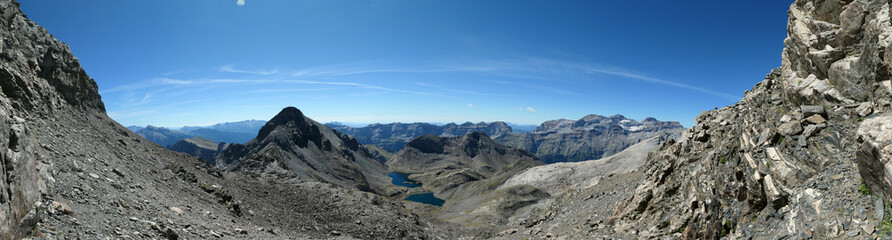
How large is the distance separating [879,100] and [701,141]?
1751 cm

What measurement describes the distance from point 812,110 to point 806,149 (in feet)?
9.26

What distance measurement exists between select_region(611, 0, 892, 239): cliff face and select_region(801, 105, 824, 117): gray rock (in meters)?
0.04

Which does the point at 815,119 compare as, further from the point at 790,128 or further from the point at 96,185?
the point at 96,185

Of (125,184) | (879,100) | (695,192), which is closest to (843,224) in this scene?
(879,100)

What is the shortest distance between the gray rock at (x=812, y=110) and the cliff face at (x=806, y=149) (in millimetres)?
37

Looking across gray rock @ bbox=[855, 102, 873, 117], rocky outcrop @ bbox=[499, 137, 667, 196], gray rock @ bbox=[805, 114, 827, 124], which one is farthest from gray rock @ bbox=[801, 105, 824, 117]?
Result: rocky outcrop @ bbox=[499, 137, 667, 196]

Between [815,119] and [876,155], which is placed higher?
[815,119]

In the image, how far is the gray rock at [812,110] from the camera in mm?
17814

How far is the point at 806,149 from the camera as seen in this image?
55.4 ft

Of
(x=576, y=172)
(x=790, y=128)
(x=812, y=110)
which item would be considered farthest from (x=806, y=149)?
(x=576, y=172)

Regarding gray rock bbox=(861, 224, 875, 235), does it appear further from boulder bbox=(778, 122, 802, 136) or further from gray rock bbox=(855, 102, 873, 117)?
boulder bbox=(778, 122, 802, 136)

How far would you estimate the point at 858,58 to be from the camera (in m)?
17.8

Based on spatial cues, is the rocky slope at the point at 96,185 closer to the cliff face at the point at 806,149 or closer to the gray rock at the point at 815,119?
the cliff face at the point at 806,149

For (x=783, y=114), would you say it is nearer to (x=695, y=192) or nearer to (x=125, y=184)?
(x=695, y=192)
